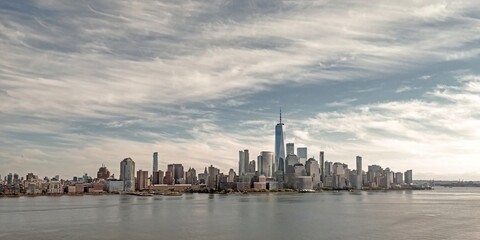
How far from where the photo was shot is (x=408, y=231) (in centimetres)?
5950

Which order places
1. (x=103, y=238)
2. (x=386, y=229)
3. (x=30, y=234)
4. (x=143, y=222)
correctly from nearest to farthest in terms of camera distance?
(x=103, y=238), (x=30, y=234), (x=386, y=229), (x=143, y=222)

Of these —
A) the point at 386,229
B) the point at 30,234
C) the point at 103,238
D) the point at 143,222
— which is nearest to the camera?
the point at 103,238

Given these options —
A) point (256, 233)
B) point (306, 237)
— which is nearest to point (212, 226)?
point (256, 233)

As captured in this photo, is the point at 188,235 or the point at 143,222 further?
the point at 143,222

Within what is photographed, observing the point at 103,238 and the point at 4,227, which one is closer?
the point at 103,238

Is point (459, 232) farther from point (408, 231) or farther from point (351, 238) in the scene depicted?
point (351, 238)

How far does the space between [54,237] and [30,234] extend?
18.8 feet

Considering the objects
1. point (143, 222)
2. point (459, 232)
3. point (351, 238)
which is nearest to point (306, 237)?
point (351, 238)

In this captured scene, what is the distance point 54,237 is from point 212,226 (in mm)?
21132

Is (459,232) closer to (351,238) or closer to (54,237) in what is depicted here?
(351,238)

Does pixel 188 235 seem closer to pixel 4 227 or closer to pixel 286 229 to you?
pixel 286 229

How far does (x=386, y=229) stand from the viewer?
61.3 m

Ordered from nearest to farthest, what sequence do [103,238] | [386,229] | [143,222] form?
[103,238] → [386,229] → [143,222]

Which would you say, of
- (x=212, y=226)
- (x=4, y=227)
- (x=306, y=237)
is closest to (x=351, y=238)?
(x=306, y=237)
